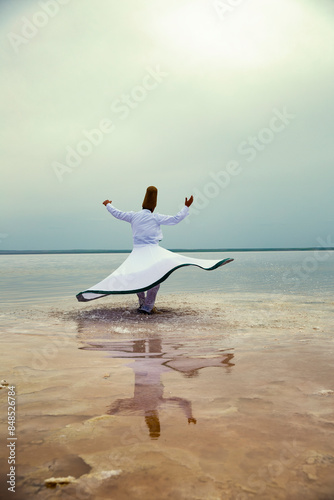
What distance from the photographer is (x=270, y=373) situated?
144 inches

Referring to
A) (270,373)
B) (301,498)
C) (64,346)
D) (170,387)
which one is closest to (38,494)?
(301,498)

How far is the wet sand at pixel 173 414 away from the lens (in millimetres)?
1863

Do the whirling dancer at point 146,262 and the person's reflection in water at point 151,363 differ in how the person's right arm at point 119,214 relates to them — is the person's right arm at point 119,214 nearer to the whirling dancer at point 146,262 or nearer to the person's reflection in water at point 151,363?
the whirling dancer at point 146,262

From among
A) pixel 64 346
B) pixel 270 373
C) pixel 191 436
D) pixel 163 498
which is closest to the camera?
pixel 163 498

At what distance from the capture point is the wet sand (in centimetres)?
186

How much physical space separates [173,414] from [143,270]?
527 cm

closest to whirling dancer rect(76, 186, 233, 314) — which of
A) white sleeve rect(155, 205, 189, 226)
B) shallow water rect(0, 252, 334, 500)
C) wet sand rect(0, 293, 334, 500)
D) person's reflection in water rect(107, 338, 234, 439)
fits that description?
white sleeve rect(155, 205, 189, 226)

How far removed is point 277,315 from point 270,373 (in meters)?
4.00

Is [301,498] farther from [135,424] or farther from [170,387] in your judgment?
[170,387]

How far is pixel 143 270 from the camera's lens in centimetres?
784

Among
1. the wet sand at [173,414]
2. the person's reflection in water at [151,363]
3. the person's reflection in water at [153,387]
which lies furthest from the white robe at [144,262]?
the person's reflection in water at [153,387]

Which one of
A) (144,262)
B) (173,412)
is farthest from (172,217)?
(173,412)

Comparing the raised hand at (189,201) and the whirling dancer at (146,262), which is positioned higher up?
the raised hand at (189,201)

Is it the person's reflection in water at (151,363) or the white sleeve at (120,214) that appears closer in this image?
the person's reflection in water at (151,363)
